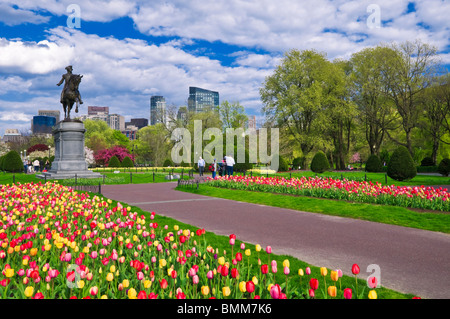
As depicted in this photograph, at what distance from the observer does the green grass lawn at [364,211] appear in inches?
335

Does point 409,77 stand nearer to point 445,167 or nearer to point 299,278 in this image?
point 445,167

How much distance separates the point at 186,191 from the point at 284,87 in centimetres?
2765

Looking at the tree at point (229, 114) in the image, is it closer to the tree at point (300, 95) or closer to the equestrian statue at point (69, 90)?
the tree at point (300, 95)

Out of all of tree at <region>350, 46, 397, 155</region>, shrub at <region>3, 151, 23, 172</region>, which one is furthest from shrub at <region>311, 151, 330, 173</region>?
shrub at <region>3, 151, 23, 172</region>

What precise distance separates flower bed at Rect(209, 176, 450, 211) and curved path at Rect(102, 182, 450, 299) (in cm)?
287

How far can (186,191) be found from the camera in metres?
17.4

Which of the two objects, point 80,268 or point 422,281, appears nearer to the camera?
point 80,268

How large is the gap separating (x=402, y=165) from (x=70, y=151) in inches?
941

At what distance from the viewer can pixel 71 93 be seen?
26.0 m

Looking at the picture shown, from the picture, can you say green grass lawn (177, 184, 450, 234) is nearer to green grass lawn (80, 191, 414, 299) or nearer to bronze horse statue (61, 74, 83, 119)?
green grass lawn (80, 191, 414, 299)

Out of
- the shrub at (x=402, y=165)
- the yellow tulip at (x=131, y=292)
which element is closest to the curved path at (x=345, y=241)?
the yellow tulip at (x=131, y=292)

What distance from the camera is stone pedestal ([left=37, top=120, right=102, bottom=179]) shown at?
990 inches
